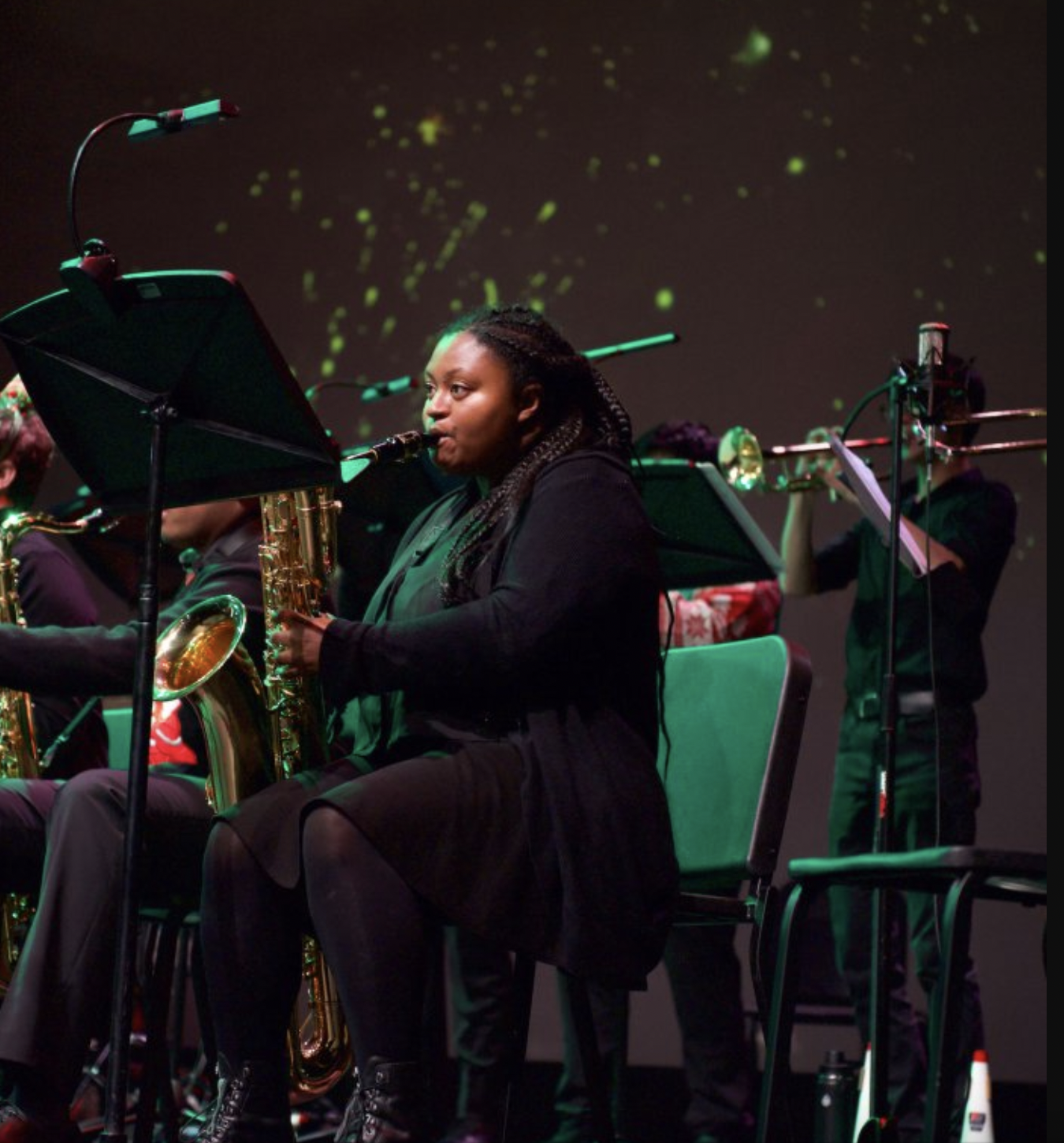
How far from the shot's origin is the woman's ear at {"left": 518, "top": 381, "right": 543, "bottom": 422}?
104 inches

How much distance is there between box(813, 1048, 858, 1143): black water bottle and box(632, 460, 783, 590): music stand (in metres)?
1.18

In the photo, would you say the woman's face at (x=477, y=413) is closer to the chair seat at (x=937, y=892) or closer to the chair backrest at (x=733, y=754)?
the chair backrest at (x=733, y=754)

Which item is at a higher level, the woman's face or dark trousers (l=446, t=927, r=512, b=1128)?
the woman's face

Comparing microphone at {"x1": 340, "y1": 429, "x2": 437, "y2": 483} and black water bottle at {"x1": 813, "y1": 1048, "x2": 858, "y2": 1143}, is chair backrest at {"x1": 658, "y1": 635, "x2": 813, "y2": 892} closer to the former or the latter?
microphone at {"x1": 340, "y1": 429, "x2": 437, "y2": 483}

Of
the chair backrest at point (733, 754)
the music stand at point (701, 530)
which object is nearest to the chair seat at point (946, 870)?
the chair backrest at point (733, 754)

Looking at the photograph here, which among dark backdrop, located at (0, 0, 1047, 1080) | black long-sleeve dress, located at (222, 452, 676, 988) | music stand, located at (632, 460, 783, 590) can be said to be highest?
dark backdrop, located at (0, 0, 1047, 1080)

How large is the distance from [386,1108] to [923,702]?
2325mm

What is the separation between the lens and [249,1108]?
2219 millimetres

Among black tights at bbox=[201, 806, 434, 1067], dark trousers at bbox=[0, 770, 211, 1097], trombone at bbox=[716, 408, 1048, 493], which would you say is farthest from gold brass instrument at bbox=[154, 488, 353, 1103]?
trombone at bbox=[716, 408, 1048, 493]

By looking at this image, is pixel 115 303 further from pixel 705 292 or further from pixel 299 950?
pixel 705 292

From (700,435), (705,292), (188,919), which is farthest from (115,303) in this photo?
(705,292)

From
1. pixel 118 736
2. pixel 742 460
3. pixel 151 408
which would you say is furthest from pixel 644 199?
pixel 151 408

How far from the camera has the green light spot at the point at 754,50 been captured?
212 inches

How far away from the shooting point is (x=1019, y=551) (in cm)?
502
